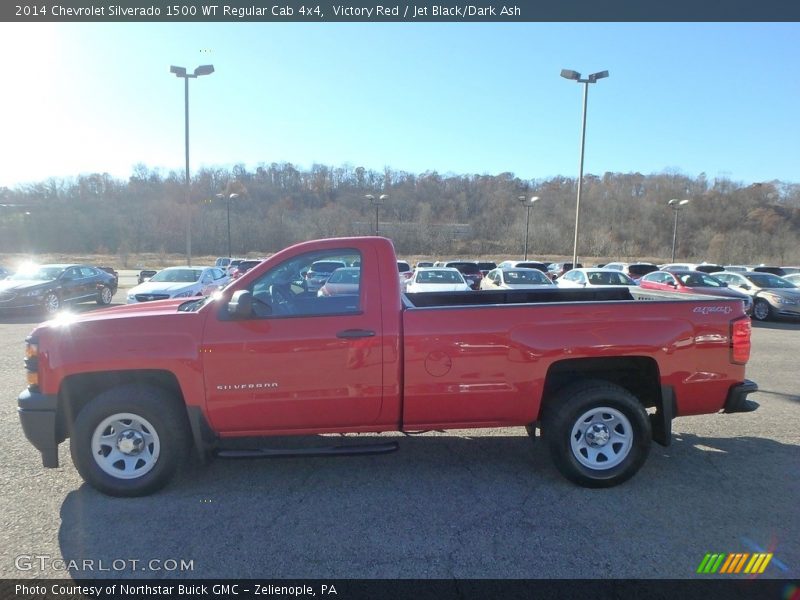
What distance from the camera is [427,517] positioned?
11.6ft

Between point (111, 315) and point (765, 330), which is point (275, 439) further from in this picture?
point (765, 330)

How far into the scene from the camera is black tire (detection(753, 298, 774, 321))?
1591cm

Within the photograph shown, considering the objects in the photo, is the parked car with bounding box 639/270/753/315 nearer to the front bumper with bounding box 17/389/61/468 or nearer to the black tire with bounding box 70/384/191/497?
the black tire with bounding box 70/384/191/497

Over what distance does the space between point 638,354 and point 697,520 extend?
4.08ft

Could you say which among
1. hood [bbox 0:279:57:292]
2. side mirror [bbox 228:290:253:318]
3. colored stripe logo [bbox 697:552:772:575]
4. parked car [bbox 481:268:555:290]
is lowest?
colored stripe logo [bbox 697:552:772:575]

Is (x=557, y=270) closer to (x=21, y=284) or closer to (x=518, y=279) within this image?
(x=518, y=279)

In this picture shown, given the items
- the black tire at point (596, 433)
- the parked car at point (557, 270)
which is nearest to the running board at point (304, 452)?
the black tire at point (596, 433)

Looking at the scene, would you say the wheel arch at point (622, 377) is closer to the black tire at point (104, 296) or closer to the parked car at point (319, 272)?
the parked car at point (319, 272)

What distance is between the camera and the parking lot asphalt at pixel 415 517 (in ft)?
9.89

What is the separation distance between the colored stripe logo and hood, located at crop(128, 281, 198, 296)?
14.3m

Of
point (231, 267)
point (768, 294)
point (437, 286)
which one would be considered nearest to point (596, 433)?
point (437, 286)

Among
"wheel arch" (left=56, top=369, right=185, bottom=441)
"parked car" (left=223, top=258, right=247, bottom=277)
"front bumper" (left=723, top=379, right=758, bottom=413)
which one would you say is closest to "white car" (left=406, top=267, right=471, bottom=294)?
"parked car" (left=223, top=258, right=247, bottom=277)

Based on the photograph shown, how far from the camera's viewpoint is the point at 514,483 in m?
4.10

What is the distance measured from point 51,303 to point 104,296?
2.70 m
